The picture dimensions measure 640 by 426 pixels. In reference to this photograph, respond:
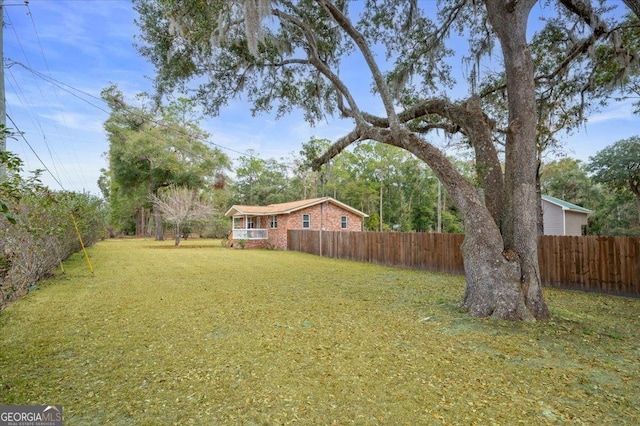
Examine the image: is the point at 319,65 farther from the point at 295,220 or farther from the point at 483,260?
the point at 295,220

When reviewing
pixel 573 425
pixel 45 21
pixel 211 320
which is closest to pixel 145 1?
pixel 45 21

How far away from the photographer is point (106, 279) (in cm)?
827

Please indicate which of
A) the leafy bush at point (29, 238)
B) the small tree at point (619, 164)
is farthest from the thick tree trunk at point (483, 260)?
the small tree at point (619, 164)

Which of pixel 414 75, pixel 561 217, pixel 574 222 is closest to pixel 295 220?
pixel 414 75

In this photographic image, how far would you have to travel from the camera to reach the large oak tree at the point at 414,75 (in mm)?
4875

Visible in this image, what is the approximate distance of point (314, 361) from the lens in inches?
130

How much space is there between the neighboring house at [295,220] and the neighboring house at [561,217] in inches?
422

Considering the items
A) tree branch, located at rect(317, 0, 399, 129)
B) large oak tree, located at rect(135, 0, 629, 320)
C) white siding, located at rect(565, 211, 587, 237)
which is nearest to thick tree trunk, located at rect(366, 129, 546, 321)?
large oak tree, located at rect(135, 0, 629, 320)

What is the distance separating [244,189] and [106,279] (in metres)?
29.8

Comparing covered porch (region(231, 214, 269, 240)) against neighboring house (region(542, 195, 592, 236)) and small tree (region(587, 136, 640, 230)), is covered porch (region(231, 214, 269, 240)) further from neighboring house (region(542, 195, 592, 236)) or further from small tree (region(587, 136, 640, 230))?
small tree (region(587, 136, 640, 230))

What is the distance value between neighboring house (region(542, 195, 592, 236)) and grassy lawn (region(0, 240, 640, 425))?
45.4 feet

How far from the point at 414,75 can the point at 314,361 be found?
23.7 ft

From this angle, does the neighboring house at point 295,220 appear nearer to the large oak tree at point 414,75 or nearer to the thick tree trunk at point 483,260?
the large oak tree at point 414,75

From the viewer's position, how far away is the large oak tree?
16.0 ft
